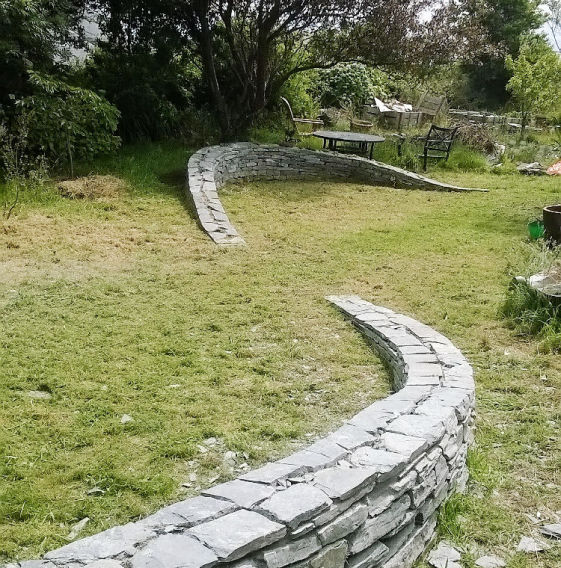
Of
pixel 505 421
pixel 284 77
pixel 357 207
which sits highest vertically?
pixel 284 77

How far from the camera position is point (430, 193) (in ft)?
31.6

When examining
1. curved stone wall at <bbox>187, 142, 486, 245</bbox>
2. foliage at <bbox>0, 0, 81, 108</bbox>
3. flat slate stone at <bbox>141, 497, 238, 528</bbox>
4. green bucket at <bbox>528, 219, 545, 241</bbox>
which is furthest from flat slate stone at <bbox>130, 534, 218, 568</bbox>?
foliage at <bbox>0, 0, 81, 108</bbox>

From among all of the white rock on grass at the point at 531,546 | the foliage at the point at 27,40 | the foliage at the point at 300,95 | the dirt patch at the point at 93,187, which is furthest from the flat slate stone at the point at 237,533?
the foliage at the point at 300,95

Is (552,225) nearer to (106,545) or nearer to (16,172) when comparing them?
(106,545)

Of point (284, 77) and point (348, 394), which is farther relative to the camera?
point (284, 77)

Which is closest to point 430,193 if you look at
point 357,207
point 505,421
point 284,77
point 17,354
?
point 357,207

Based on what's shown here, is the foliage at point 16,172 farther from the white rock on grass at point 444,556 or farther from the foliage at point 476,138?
the foliage at point 476,138

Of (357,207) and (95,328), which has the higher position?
(357,207)

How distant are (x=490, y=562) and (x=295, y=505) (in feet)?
3.16

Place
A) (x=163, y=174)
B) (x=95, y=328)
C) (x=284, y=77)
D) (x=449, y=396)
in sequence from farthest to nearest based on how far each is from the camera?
(x=284, y=77) < (x=163, y=174) < (x=95, y=328) < (x=449, y=396)

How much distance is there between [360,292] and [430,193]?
493 centimetres

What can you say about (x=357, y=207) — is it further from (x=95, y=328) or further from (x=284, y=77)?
(x=95, y=328)

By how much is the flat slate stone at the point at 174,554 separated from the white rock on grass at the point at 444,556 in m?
1.12

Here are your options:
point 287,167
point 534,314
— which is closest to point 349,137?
point 287,167
